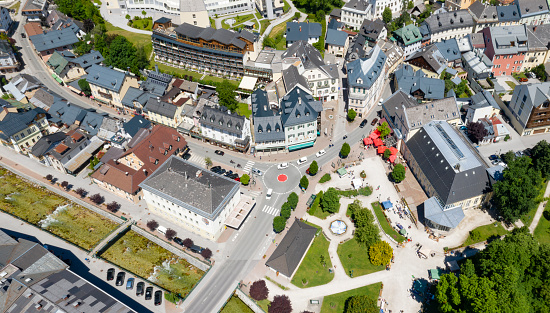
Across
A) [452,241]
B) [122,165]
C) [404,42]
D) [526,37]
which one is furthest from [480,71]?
[122,165]

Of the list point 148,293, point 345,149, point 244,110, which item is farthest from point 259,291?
point 244,110

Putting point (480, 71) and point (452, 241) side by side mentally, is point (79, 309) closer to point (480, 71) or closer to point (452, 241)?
point (452, 241)

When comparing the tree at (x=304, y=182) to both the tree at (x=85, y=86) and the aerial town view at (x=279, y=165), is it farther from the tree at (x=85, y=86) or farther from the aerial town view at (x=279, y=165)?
the tree at (x=85, y=86)

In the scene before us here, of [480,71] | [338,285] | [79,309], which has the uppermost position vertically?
[480,71]

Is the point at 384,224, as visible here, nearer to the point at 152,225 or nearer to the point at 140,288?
the point at 152,225

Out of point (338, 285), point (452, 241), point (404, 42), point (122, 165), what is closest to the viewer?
point (338, 285)

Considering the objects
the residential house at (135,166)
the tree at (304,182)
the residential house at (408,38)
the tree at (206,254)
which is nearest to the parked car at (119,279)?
the tree at (206,254)

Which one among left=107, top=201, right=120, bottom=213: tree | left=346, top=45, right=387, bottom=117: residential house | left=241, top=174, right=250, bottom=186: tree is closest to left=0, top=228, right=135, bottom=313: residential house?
left=107, top=201, right=120, bottom=213: tree
